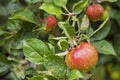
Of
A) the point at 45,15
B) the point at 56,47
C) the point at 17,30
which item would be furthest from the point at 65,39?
the point at 17,30

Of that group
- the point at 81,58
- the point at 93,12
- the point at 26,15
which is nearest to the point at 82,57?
the point at 81,58

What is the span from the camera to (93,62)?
1057 millimetres

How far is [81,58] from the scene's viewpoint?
3.39 feet

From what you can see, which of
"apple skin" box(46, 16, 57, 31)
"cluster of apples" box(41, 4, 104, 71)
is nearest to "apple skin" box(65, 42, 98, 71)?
"cluster of apples" box(41, 4, 104, 71)

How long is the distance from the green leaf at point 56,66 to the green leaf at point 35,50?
0.06 metres

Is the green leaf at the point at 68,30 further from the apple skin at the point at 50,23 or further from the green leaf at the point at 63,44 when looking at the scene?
the apple skin at the point at 50,23

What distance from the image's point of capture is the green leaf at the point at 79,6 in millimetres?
1186

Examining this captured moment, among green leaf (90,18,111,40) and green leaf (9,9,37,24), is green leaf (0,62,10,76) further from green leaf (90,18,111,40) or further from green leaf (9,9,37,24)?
green leaf (90,18,111,40)

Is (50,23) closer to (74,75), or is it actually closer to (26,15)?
(26,15)

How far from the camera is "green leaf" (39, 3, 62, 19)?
4.01ft

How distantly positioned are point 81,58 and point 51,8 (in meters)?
0.27

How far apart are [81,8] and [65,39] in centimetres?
13

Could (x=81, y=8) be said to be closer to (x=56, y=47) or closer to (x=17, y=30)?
(x=56, y=47)

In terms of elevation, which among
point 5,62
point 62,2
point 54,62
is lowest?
point 5,62
